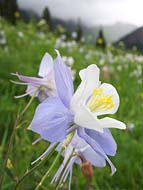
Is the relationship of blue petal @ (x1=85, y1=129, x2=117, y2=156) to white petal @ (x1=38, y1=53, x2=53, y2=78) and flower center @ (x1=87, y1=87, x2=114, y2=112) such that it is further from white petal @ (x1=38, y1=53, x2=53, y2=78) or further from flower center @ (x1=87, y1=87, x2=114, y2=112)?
white petal @ (x1=38, y1=53, x2=53, y2=78)

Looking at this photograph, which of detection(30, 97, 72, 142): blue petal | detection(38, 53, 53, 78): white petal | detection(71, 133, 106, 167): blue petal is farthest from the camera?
detection(38, 53, 53, 78): white petal

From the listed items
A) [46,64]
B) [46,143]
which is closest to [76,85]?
[46,143]

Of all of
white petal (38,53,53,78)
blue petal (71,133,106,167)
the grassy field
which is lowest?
the grassy field

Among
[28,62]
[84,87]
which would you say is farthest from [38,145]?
[28,62]

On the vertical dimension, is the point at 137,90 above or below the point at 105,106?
below

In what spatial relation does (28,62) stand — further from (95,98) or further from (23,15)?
(23,15)

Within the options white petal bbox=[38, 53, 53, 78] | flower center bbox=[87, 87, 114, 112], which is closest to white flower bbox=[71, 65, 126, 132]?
flower center bbox=[87, 87, 114, 112]

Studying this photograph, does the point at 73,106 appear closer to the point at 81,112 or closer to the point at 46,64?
the point at 81,112
